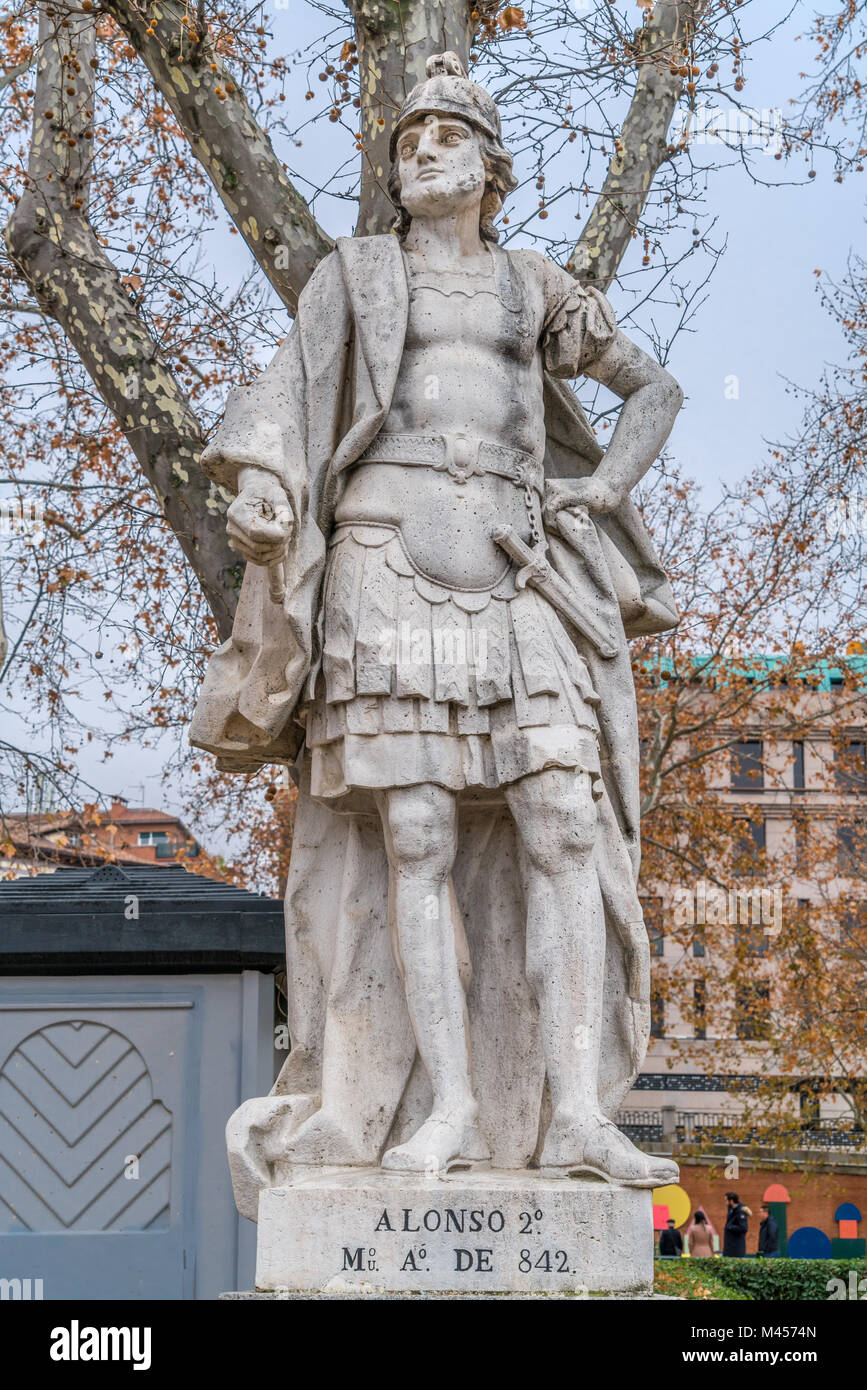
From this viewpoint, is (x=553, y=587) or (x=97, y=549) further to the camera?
(x=97, y=549)

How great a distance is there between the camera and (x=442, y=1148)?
4.80 m

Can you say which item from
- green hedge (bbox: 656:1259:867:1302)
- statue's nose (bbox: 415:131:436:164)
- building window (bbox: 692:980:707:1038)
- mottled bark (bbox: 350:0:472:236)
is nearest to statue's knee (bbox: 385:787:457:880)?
statue's nose (bbox: 415:131:436:164)

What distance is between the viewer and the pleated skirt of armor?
507 centimetres

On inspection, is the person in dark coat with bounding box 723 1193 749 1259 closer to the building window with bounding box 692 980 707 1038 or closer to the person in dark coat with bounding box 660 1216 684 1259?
the person in dark coat with bounding box 660 1216 684 1259

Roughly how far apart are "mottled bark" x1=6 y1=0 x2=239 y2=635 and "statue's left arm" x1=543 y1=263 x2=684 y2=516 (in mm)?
4815

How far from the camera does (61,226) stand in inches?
436

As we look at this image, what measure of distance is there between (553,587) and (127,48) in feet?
34.8

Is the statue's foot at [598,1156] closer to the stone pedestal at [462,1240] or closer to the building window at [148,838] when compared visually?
the stone pedestal at [462,1240]

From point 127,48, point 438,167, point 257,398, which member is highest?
point 127,48

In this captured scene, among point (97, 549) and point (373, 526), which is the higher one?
point (97, 549)

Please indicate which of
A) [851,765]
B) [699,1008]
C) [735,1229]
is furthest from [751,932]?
[735,1229]

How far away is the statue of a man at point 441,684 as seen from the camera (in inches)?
199

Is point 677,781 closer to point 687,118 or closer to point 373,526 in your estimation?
point 687,118

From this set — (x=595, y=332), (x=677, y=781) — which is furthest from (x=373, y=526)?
(x=677, y=781)
